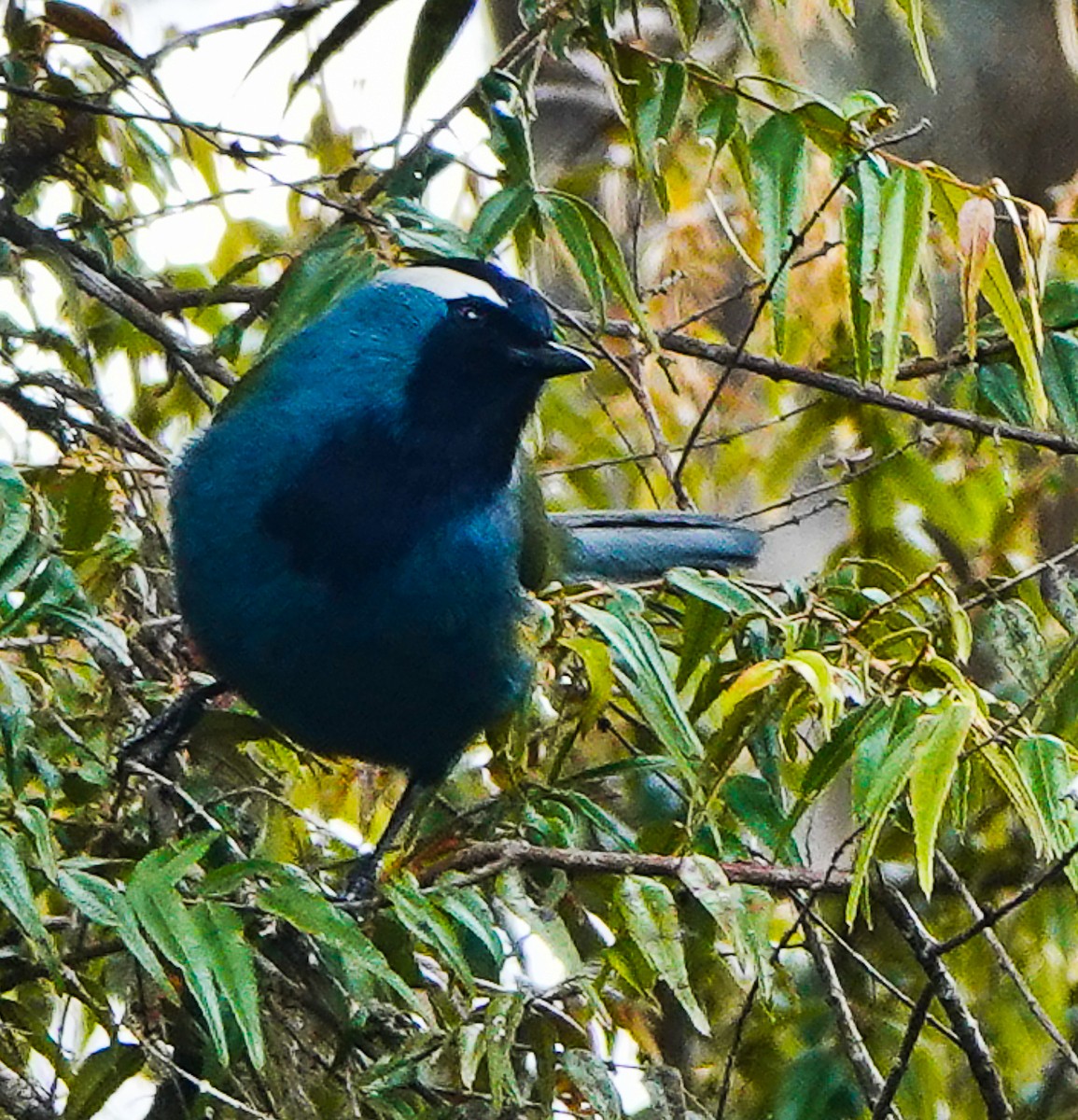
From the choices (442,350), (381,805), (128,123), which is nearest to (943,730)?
(442,350)

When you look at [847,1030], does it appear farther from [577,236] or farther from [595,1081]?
[577,236]

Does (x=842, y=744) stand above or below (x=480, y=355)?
below

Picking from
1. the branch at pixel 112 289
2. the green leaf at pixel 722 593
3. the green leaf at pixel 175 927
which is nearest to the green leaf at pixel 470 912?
the green leaf at pixel 175 927

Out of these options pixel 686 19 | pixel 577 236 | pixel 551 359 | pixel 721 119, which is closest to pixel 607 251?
pixel 577 236

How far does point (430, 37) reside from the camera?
2684 mm

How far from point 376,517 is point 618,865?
846 millimetres

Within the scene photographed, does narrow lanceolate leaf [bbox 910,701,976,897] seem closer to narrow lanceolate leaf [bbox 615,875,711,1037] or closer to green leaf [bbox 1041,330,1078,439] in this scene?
narrow lanceolate leaf [bbox 615,875,711,1037]

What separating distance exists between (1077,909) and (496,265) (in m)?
1.34

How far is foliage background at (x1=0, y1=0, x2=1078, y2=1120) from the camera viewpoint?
7.15ft

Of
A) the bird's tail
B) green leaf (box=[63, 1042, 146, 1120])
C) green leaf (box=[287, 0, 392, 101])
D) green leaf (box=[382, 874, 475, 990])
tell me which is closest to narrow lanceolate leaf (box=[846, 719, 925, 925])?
green leaf (box=[382, 874, 475, 990])

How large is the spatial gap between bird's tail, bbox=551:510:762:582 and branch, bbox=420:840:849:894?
1.11 m

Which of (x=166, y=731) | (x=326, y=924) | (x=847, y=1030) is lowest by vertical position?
(x=847, y=1030)

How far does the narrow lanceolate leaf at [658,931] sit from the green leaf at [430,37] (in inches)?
42.3

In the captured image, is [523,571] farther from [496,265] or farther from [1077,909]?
[1077,909]
